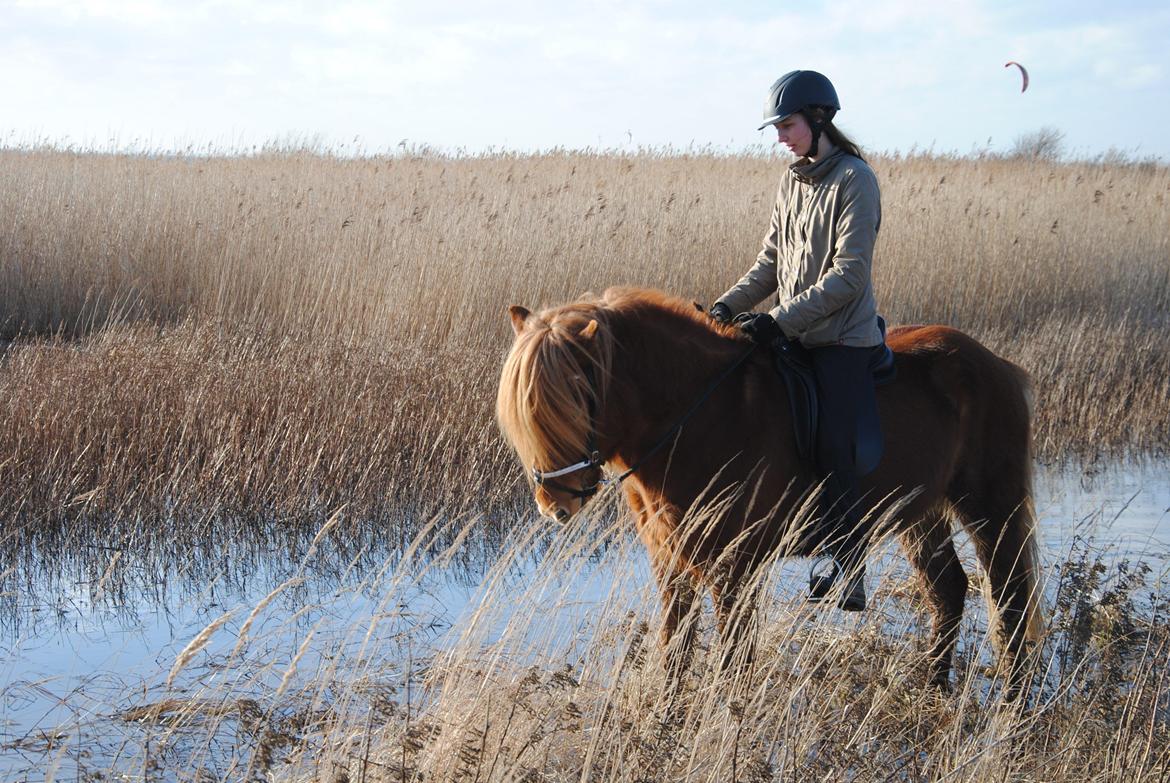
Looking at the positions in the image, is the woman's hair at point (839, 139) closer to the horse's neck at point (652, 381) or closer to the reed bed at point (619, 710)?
the horse's neck at point (652, 381)

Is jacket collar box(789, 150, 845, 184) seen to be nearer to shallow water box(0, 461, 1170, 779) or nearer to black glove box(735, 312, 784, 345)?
black glove box(735, 312, 784, 345)

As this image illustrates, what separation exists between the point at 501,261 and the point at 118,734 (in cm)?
618

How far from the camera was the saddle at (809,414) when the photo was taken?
129 inches

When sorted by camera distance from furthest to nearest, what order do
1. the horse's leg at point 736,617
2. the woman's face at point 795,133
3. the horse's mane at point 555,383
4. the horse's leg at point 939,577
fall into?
the horse's leg at point 939,577
the woman's face at point 795,133
the horse's leg at point 736,617
the horse's mane at point 555,383

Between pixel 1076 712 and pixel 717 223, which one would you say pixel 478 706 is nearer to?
pixel 1076 712

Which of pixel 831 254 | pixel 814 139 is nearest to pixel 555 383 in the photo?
pixel 831 254

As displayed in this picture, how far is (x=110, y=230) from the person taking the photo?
10148 mm

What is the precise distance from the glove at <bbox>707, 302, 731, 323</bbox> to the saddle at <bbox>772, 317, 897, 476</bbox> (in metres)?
0.18

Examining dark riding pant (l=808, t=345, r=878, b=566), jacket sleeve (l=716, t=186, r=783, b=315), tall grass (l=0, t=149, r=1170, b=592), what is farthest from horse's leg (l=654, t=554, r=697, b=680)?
tall grass (l=0, t=149, r=1170, b=592)

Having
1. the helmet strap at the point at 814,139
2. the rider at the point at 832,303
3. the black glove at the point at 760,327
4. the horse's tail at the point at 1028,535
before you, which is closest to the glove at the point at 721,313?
the rider at the point at 832,303

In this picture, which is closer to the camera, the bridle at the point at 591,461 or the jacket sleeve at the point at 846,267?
the bridle at the point at 591,461

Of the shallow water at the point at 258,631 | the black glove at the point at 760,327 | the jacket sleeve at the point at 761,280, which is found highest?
the jacket sleeve at the point at 761,280

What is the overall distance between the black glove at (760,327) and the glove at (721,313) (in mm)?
106

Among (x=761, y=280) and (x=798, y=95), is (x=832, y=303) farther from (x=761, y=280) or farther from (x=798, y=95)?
(x=798, y=95)
